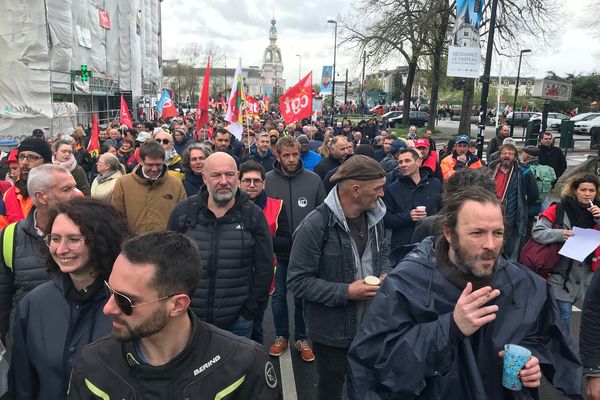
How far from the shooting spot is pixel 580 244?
3.76 meters

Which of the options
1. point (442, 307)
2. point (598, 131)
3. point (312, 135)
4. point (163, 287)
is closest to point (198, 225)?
point (163, 287)

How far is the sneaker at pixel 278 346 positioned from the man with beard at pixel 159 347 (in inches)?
109

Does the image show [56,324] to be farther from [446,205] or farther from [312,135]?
[312,135]

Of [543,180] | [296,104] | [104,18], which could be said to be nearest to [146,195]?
[543,180]

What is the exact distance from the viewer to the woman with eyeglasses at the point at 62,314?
2.13 metres

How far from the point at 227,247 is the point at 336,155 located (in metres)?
3.61

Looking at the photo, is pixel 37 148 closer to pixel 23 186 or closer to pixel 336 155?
pixel 23 186

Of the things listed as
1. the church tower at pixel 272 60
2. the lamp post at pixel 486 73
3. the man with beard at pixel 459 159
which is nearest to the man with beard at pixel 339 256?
the man with beard at pixel 459 159

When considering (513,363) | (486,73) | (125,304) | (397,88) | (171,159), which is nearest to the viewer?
(125,304)

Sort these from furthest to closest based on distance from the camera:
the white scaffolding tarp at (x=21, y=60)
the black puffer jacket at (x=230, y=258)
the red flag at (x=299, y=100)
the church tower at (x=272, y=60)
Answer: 1. the church tower at (x=272, y=60)
2. the white scaffolding tarp at (x=21, y=60)
3. the red flag at (x=299, y=100)
4. the black puffer jacket at (x=230, y=258)

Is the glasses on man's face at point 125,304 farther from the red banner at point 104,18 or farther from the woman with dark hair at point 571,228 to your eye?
the red banner at point 104,18

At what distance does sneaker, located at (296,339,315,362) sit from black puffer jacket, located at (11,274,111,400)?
8.38ft

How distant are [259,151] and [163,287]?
19.0 feet

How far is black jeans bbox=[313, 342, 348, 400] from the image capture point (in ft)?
9.70
